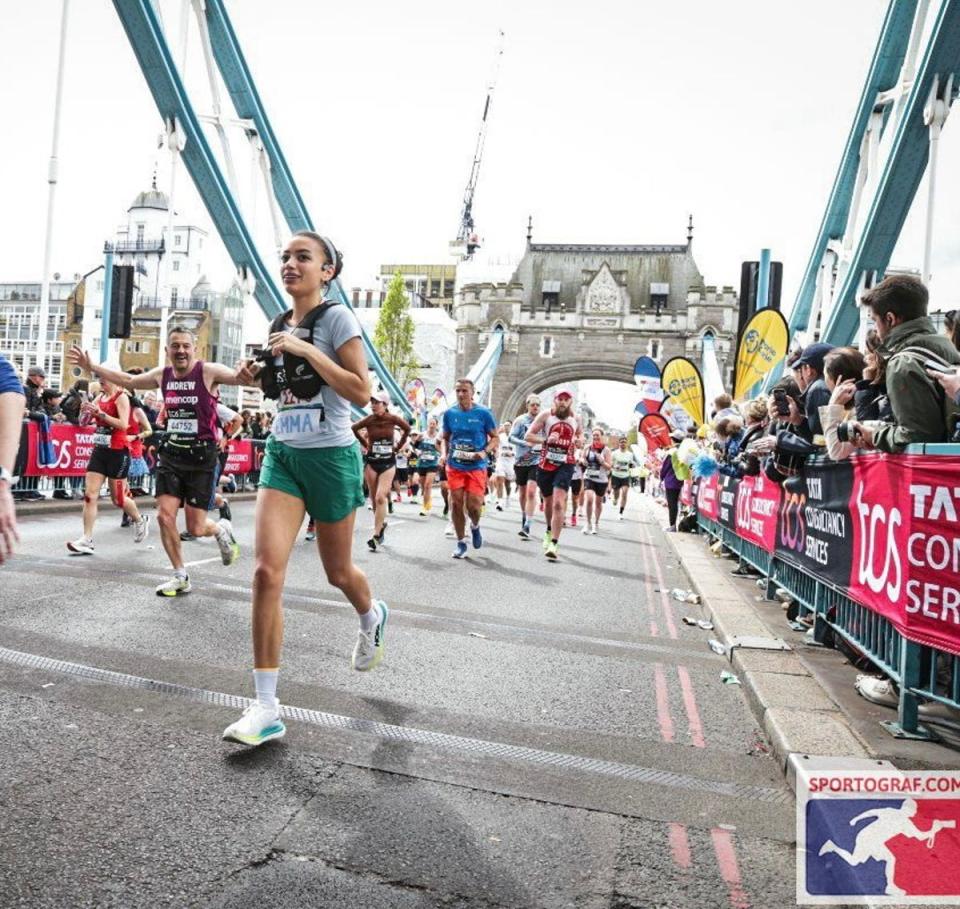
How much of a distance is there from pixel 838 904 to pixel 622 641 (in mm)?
3614

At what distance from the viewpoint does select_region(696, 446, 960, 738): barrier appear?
363 centimetres

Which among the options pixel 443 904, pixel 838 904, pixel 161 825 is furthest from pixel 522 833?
pixel 161 825

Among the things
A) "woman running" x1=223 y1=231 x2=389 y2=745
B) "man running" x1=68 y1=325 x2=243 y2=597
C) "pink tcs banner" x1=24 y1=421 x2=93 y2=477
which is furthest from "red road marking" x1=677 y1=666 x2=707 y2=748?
"pink tcs banner" x1=24 y1=421 x2=93 y2=477

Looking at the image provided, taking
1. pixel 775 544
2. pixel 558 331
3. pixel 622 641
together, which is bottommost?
pixel 622 641

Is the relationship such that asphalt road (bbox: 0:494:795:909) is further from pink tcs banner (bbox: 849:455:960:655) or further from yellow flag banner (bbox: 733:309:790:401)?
yellow flag banner (bbox: 733:309:790:401)

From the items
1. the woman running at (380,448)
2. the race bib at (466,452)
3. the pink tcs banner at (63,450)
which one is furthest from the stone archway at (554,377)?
the race bib at (466,452)

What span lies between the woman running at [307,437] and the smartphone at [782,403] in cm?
408

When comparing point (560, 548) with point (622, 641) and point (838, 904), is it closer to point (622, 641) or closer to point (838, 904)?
point (622, 641)

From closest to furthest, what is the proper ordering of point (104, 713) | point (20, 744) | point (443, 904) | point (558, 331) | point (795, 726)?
point (443, 904) < point (20, 744) < point (104, 713) < point (795, 726) < point (558, 331)

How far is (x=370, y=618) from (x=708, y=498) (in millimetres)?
9903

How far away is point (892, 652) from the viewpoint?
412 centimetres

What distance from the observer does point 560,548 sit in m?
12.3

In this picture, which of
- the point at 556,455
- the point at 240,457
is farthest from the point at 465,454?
the point at 240,457

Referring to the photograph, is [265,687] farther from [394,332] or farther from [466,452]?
[394,332]
